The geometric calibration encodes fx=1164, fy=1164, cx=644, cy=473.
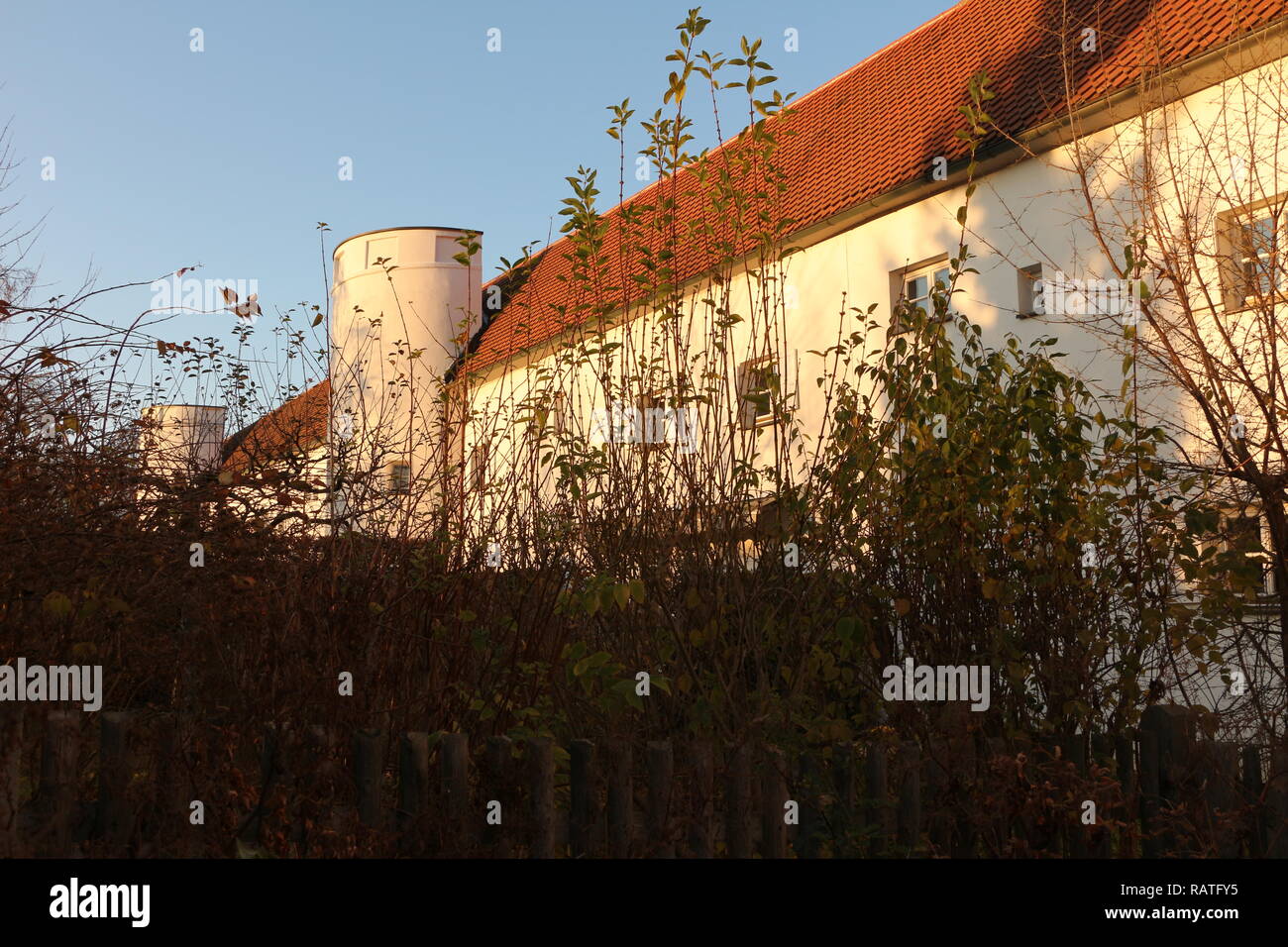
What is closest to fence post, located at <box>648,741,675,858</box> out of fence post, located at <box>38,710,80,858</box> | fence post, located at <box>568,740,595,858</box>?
fence post, located at <box>568,740,595,858</box>

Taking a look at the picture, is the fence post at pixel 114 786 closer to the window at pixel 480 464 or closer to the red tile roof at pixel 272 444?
the red tile roof at pixel 272 444

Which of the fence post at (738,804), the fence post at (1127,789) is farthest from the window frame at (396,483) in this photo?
the fence post at (1127,789)

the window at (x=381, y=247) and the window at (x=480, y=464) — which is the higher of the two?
the window at (x=381, y=247)

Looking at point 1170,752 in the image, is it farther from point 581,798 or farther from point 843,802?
point 581,798

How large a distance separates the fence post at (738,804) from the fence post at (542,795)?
0.58 meters

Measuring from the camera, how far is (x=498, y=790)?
361 centimetres

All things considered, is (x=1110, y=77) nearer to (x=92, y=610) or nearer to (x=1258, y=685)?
(x=1258, y=685)

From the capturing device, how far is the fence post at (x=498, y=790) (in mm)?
3576

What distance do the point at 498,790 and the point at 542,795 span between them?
0.17 m
